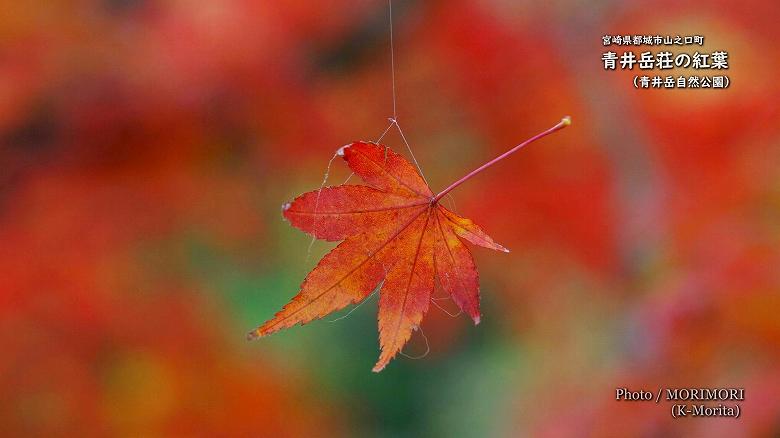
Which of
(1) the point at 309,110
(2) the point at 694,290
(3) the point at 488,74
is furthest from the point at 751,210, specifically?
(1) the point at 309,110

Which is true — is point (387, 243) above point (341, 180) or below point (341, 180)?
below

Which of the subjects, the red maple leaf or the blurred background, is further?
the blurred background

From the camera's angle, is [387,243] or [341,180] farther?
[341,180]

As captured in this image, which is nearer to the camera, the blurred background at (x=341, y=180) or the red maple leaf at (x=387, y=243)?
the red maple leaf at (x=387, y=243)

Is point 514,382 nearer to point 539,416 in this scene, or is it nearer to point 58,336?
point 539,416

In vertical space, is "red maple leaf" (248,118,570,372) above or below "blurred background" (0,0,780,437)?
below
